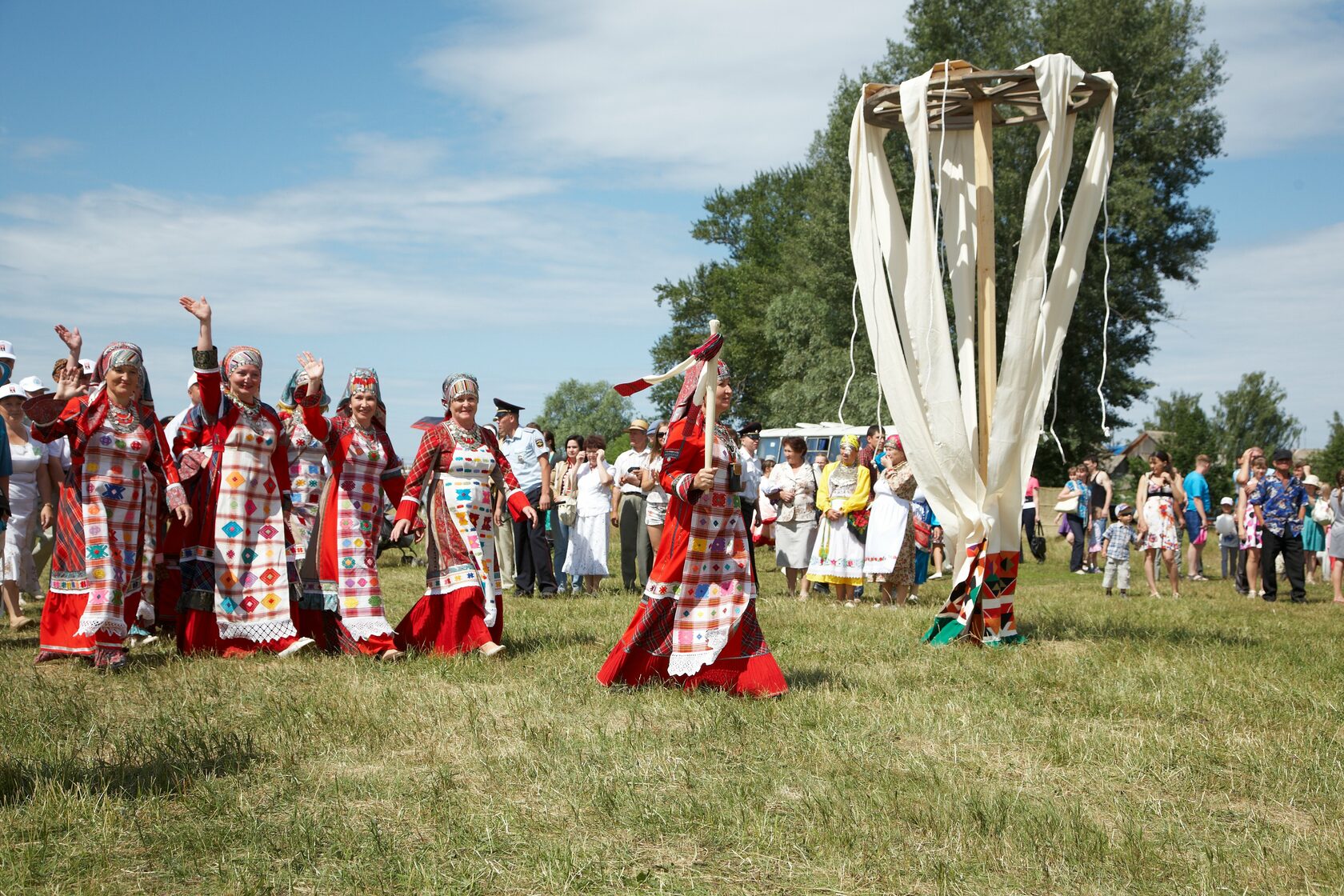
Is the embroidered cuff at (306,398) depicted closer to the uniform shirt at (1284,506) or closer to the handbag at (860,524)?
the handbag at (860,524)

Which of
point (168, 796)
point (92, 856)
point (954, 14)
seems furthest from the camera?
point (954, 14)

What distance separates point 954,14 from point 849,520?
2593 cm

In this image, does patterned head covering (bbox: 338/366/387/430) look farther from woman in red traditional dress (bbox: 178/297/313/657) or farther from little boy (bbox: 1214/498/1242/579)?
little boy (bbox: 1214/498/1242/579)

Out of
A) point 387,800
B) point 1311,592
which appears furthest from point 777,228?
point 387,800

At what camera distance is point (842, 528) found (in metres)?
13.1

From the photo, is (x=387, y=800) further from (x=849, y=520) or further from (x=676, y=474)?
(x=849, y=520)

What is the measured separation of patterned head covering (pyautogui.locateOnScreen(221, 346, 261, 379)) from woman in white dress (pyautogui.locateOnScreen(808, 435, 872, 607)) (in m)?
6.91

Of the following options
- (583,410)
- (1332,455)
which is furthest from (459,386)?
(583,410)

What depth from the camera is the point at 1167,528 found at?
14477 mm

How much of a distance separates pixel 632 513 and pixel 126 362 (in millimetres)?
7215

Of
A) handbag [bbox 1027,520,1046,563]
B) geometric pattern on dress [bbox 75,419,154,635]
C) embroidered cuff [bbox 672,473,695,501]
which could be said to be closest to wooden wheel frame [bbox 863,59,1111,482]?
embroidered cuff [bbox 672,473,695,501]

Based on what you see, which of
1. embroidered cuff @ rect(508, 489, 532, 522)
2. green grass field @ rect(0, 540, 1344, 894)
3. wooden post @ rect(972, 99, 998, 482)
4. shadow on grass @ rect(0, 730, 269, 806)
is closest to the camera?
green grass field @ rect(0, 540, 1344, 894)

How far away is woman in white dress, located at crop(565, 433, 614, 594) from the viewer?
45.0 feet

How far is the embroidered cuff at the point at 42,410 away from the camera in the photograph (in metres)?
7.87
